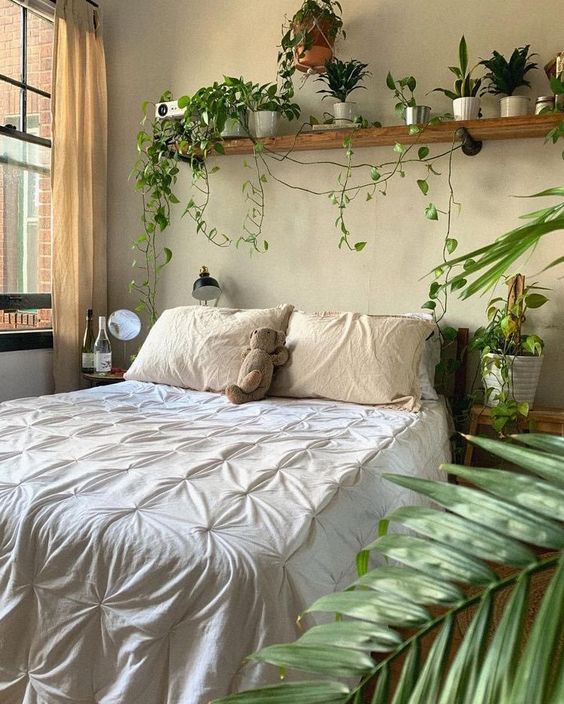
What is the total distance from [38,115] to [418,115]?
1.98m

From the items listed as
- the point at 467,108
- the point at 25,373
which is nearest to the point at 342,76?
the point at 467,108

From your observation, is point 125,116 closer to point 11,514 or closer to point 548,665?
point 11,514

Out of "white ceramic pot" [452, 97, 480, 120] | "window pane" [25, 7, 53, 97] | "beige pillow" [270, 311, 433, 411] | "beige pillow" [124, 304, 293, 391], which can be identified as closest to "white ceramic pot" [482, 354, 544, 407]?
"beige pillow" [270, 311, 433, 411]

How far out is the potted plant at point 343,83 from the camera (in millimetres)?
3050

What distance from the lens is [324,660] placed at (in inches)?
18.6

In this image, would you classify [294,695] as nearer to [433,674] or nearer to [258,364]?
[433,674]

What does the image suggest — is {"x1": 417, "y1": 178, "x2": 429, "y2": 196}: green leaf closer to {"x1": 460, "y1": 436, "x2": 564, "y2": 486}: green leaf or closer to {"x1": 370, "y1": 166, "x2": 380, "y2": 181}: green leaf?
{"x1": 370, "y1": 166, "x2": 380, "y2": 181}: green leaf

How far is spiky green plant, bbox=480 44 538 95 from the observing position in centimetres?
277

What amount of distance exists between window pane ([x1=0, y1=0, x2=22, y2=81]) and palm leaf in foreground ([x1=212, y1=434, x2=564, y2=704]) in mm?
3510

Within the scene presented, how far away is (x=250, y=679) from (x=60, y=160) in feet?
9.77

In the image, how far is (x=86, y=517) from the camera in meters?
1.34

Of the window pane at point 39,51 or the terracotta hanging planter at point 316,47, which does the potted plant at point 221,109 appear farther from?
the window pane at point 39,51

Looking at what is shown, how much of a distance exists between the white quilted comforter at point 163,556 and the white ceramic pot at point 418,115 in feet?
5.64

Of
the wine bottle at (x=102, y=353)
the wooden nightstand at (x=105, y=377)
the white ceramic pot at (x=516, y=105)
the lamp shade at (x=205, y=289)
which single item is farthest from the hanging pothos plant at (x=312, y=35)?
the wooden nightstand at (x=105, y=377)
